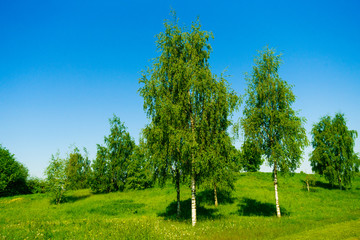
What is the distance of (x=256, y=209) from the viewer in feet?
93.7

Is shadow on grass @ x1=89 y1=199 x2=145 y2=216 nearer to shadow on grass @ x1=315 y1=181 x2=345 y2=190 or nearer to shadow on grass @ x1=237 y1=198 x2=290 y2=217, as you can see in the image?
shadow on grass @ x1=237 y1=198 x2=290 y2=217

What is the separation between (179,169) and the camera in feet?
68.8

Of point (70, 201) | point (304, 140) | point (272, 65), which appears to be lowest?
point (70, 201)

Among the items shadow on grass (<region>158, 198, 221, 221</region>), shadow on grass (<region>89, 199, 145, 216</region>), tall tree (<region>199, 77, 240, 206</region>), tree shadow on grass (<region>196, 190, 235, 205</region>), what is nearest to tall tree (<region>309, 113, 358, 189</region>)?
tree shadow on grass (<region>196, 190, 235, 205</region>)

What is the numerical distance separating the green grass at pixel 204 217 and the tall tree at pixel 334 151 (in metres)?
3.48

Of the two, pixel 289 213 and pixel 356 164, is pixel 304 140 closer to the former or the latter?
pixel 289 213

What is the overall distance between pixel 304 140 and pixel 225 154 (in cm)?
1100

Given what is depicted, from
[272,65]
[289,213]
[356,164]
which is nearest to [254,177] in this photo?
[356,164]

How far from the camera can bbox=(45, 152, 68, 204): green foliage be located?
39000 mm

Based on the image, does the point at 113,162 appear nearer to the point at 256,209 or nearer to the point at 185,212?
the point at 185,212

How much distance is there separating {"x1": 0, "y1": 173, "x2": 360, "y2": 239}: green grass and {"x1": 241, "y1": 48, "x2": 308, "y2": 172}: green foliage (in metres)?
3.28

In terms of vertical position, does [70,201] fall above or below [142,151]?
below

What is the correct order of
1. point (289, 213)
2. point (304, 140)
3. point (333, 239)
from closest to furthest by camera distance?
point (333, 239), point (304, 140), point (289, 213)

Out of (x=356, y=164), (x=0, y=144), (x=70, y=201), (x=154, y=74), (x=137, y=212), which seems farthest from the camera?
(x=0, y=144)
